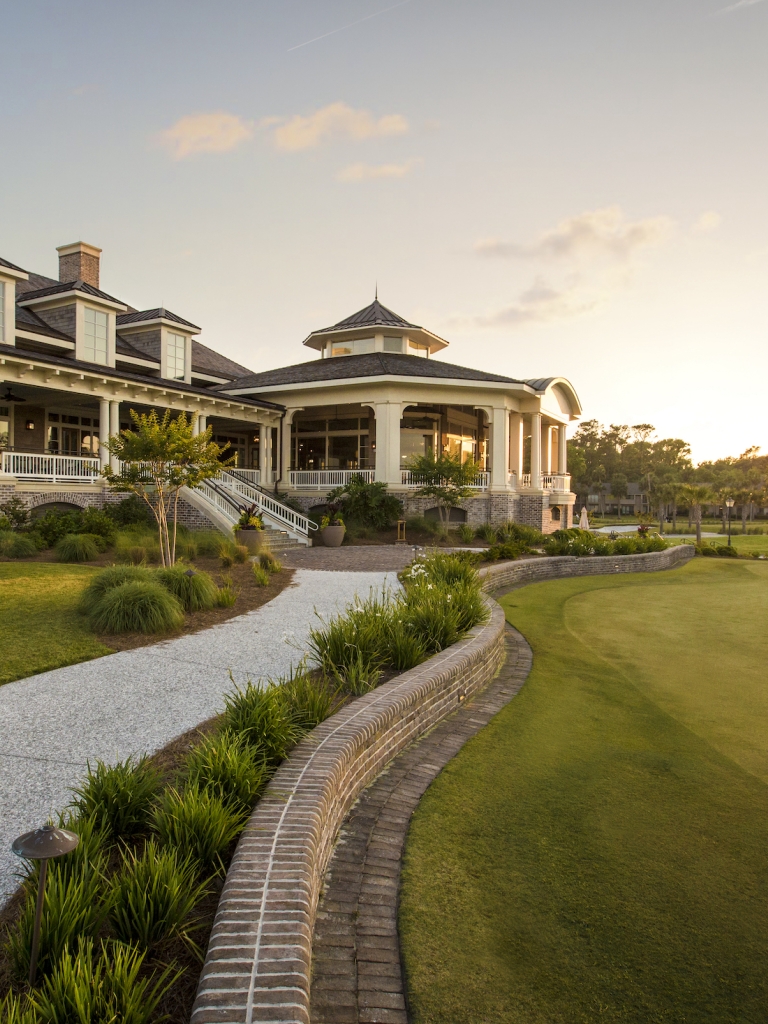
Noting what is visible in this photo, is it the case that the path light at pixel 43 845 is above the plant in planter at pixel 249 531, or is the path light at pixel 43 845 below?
below

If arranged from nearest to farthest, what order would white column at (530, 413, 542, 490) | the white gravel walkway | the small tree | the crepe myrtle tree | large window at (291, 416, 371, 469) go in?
1. the white gravel walkway
2. the crepe myrtle tree
3. the small tree
4. white column at (530, 413, 542, 490)
5. large window at (291, 416, 371, 469)

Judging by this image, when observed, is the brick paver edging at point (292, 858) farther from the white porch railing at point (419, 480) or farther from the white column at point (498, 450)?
the white column at point (498, 450)

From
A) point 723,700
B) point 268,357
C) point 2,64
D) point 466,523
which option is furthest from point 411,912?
point 268,357

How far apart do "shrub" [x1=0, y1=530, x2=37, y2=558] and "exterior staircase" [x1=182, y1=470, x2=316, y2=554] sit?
17.8ft

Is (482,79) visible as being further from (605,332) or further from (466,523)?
(466,523)

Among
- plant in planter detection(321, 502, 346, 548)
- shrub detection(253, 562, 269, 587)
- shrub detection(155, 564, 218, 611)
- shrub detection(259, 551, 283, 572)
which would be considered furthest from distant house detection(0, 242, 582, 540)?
shrub detection(155, 564, 218, 611)

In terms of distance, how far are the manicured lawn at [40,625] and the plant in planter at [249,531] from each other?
6437 millimetres

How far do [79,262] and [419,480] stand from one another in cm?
1464

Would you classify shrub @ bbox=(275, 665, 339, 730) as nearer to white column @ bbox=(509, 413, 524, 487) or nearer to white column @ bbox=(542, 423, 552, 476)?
white column @ bbox=(509, 413, 524, 487)

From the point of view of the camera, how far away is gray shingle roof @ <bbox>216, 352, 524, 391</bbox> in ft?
81.1

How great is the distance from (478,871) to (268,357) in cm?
3922

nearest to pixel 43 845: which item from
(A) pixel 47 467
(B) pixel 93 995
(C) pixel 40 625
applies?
(B) pixel 93 995

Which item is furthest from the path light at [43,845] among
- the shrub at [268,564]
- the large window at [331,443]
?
the large window at [331,443]

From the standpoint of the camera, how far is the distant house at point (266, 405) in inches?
768
